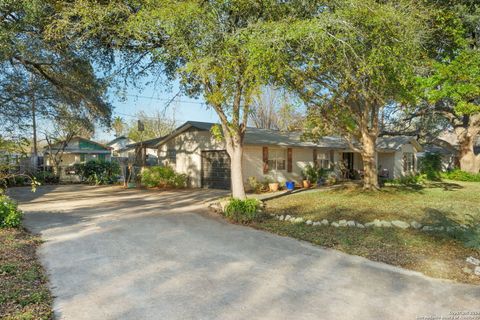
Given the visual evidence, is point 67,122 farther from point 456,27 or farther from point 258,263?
point 456,27

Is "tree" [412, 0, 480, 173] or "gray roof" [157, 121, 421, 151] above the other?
"tree" [412, 0, 480, 173]

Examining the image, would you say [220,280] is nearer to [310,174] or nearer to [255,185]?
[255,185]

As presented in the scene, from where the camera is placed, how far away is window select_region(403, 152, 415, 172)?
24255 millimetres

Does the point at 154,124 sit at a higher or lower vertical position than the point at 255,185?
higher

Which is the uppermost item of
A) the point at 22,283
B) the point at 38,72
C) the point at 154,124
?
the point at 154,124

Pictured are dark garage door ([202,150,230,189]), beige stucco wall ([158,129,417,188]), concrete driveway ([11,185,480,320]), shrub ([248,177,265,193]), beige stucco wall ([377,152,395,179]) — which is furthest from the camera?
beige stucco wall ([377,152,395,179])

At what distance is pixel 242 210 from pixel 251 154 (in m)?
7.89

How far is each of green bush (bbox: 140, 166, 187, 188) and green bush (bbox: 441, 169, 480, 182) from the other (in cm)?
1690

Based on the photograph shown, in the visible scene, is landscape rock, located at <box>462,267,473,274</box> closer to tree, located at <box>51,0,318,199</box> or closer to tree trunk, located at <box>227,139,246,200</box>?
tree, located at <box>51,0,318,199</box>

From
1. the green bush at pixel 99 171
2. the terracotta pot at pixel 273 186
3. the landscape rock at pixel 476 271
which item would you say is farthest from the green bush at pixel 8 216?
the green bush at pixel 99 171

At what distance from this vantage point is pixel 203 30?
844 centimetres

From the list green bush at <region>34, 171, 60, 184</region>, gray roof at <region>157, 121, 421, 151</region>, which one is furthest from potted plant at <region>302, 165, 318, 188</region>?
green bush at <region>34, 171, 60, 184</region>

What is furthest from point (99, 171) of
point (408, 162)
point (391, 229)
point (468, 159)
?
point (468, 159)

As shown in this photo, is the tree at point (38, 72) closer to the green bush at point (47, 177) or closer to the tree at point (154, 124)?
the green bush at point (47, 177)
